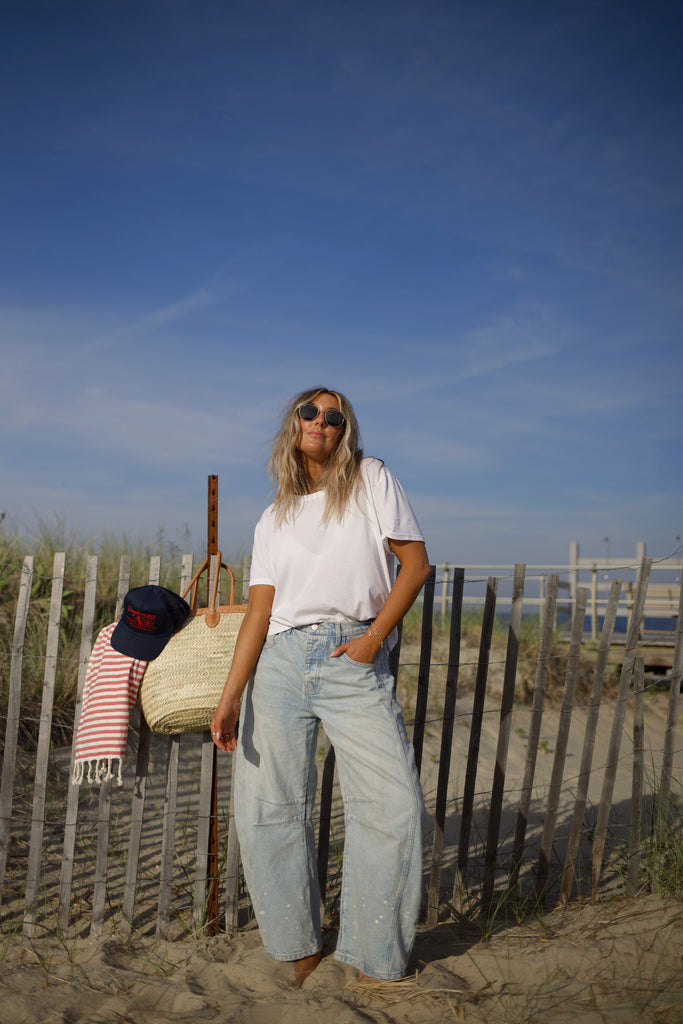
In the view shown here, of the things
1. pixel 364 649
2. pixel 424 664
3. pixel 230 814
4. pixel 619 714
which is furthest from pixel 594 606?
pixel 364 649

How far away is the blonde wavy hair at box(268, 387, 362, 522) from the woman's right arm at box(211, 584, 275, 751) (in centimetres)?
→ 33

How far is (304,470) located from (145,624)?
3.15 ft

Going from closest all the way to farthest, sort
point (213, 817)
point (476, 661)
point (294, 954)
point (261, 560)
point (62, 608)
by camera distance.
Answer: point (294, 954) < point (261, 560) < point (213, 817) < point (62, 608) < point (476, 661)

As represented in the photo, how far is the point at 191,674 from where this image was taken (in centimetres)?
309

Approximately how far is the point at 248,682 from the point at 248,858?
67cm

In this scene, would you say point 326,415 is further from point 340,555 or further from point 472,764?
point 472,764

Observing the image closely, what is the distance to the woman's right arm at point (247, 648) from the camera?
2861 mm

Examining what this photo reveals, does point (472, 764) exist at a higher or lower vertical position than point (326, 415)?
lower

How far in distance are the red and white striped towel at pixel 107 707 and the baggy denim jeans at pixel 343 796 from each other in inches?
23.1

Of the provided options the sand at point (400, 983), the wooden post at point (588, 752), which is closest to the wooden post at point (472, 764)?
the sand at point (400, 983)

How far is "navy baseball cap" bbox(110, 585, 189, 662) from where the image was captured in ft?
10.1

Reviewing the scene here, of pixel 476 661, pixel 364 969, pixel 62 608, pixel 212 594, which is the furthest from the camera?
pixel 476 661

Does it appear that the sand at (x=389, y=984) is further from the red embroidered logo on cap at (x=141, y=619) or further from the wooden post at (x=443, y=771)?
the red embroidered logo on cap at (x=141, y=619)

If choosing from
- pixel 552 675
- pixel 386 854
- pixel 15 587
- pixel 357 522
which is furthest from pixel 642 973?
pixel 552 675
